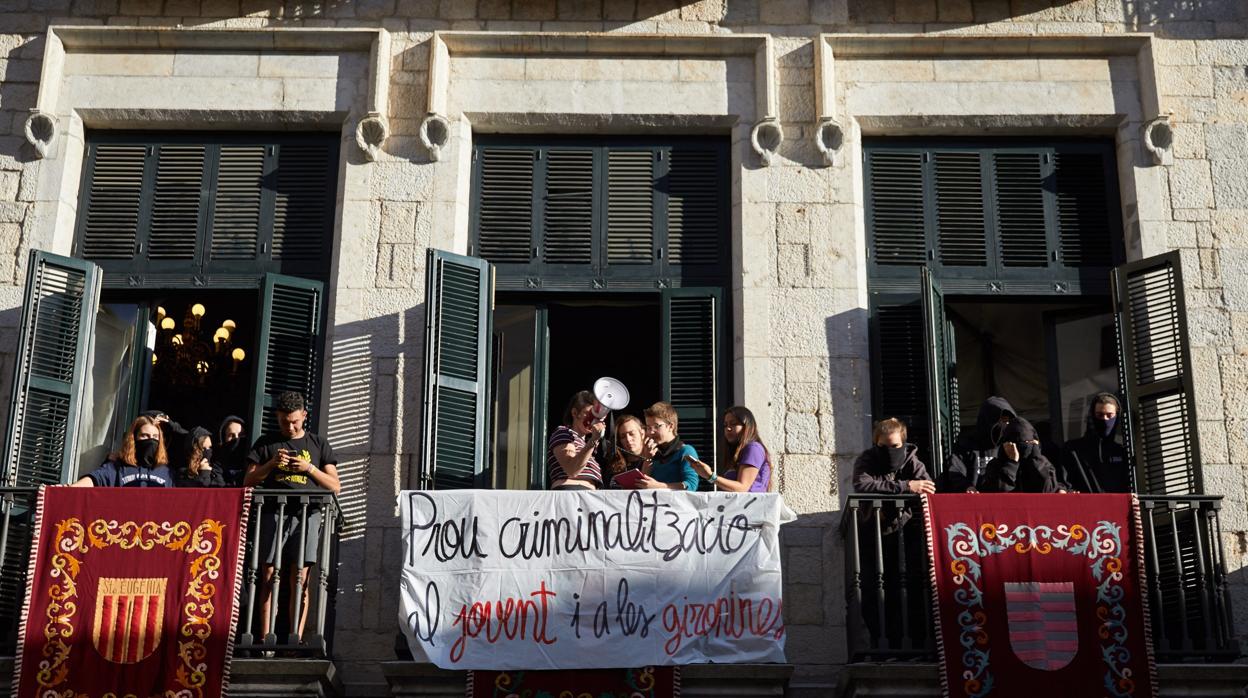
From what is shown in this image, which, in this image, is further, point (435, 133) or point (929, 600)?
point (435, 133)

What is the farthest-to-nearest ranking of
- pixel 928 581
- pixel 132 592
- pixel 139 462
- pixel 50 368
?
pixel 50 368 < pixel 139 462 < pixel 928 581 < pixel 132 592

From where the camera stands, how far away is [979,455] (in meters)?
12.9

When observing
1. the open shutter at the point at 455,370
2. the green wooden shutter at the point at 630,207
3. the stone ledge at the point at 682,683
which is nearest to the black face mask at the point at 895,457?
the stone ledge at the point at 682,683

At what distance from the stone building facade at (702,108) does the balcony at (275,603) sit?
1.40m

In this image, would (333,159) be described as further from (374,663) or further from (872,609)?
(872,609)

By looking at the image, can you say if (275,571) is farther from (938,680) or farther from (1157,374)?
(1157,374)

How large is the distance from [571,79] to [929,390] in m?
3.51

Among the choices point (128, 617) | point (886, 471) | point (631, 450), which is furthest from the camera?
point (886, 471)

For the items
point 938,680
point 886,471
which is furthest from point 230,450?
point 938,680

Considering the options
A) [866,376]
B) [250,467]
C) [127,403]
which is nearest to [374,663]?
[250,467]

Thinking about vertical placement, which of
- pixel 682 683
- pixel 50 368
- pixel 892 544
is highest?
pixel 50 368

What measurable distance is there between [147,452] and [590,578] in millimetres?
2965

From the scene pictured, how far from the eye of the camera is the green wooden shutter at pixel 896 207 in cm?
1431

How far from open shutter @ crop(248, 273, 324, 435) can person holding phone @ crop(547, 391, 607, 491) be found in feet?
6.64
